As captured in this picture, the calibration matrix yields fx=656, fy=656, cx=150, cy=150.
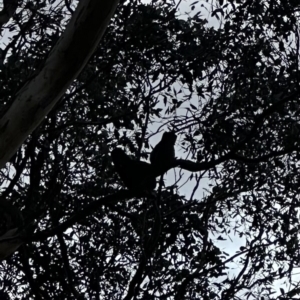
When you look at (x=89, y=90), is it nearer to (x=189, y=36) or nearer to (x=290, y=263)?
(x=189, y=36)

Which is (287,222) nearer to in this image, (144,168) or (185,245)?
(185,245)

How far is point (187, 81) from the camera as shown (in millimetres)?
7430

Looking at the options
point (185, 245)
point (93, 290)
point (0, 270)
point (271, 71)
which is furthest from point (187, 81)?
point (0, 270)

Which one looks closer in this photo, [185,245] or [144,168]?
[144,168]

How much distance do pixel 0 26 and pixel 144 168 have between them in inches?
93.3

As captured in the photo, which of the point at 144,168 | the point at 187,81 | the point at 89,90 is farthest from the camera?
the point at 89,90

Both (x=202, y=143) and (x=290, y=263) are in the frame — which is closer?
(x=202, y=143)

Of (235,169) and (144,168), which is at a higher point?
(235,169)

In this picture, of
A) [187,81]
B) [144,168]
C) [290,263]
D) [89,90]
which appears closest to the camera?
[144,168]

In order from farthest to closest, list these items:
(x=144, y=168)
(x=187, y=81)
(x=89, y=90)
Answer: (x=89, y=90), (x=187, y=81), (x=144, y=168)

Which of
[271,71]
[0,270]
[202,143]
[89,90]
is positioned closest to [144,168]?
[202,143]

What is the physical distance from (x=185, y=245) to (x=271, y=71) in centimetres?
231

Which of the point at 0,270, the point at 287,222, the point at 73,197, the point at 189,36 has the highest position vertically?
the point at 189,36

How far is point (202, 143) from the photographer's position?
7625mm
